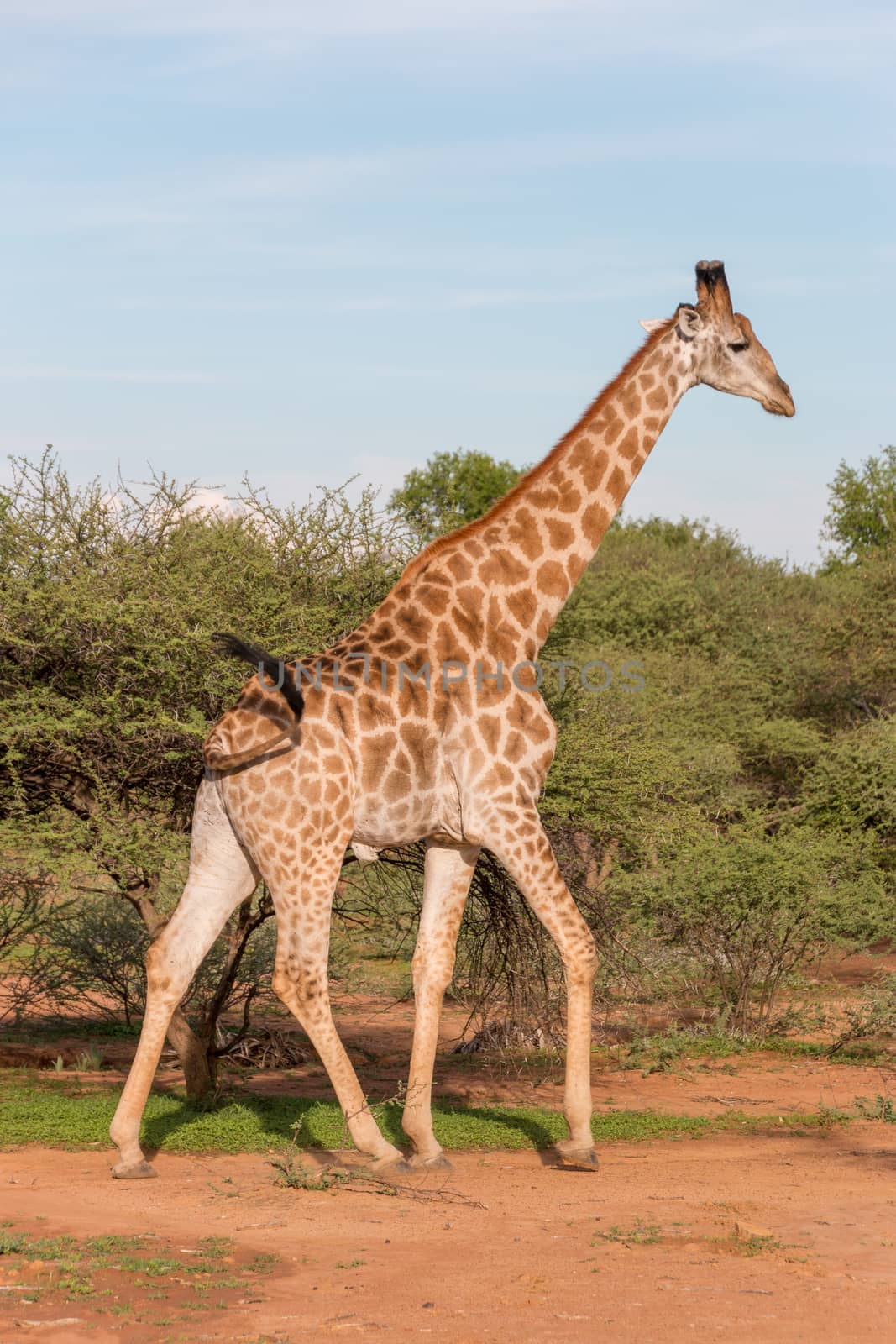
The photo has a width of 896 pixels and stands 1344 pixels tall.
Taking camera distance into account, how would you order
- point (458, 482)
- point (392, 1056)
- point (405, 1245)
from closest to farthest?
point (405, 1245)
point (392, 1056)
point (458, 482)

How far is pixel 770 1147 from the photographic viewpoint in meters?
8.43

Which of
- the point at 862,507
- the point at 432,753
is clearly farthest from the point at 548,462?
the point at 862,507

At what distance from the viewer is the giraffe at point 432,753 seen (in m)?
7.27

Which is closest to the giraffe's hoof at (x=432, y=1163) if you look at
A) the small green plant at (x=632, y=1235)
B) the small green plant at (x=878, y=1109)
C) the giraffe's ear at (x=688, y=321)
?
the small green plant at (x=632, y=1235)

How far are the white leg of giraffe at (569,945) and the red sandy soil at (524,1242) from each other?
9.8 inches

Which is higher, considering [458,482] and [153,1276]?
[458,482]

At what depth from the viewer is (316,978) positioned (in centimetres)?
724

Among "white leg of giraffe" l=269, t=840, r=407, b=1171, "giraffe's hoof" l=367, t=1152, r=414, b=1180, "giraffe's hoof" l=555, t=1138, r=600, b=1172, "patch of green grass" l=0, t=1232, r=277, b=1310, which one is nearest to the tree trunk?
Result: "white leg of giraffe" l=269, t=840, r=407, b=1171

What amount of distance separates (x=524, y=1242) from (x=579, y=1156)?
1527 mm

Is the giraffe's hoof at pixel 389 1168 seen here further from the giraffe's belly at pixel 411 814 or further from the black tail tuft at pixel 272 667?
the black tail tuft at pixel 272 667

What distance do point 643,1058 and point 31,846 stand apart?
17.7 feet

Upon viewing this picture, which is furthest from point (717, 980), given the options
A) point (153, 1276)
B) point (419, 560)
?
point (153, 1276)

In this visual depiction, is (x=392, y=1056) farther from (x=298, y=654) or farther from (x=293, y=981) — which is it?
(x=293, y=981)

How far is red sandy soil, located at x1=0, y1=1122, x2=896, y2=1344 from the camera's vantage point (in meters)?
4.99
